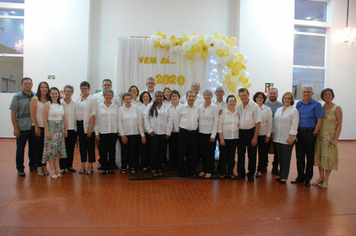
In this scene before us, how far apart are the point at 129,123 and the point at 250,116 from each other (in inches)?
84.9

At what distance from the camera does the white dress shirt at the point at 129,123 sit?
425 centimetres

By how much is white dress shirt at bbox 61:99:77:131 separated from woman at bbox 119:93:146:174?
83 centimetres

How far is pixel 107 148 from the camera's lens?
4.30 metres

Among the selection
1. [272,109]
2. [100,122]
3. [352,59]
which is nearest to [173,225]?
[100,122]

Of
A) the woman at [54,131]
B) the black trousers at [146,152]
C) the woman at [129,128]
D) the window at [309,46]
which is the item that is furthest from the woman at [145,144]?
the window at [309,46]

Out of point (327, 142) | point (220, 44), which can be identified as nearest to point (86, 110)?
point (220, 44)

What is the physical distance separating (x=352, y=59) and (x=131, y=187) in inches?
409

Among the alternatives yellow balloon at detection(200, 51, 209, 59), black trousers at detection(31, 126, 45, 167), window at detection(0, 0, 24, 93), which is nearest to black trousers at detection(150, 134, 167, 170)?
black trousers at detection(31, 126, 45, 167)

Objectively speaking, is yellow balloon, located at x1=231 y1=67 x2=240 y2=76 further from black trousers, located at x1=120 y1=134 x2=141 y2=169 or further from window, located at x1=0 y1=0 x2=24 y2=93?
window, located at x1=0 y1=0 x2=24 y2=93

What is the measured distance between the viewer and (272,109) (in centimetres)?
457

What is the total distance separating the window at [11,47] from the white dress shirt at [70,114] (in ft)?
19.0

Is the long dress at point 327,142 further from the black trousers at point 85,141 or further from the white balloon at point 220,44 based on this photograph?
the black trousers at point 85,141

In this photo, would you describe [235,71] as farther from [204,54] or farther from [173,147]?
[173,147]

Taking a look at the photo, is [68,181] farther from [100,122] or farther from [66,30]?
[66,30]
